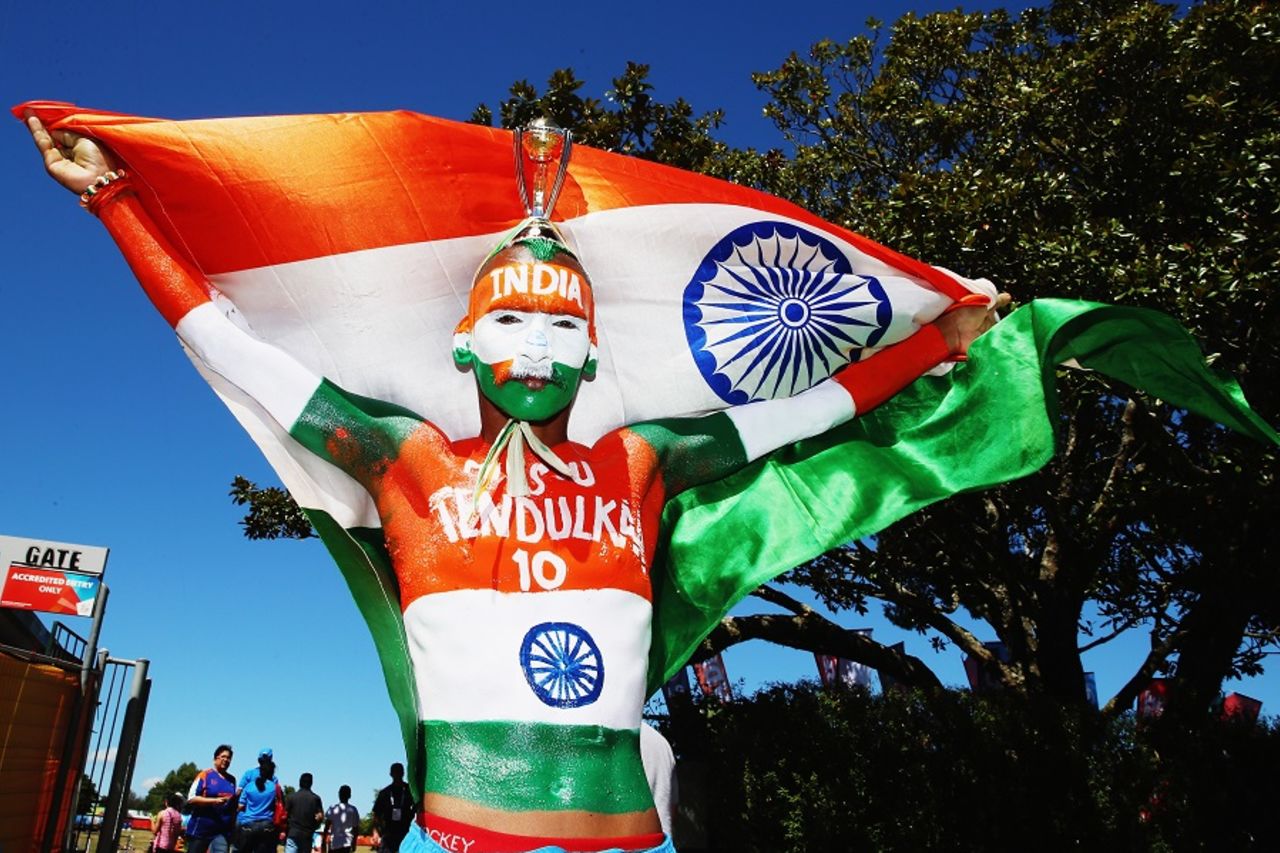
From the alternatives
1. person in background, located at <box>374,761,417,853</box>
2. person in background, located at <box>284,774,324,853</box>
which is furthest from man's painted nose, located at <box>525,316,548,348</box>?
person in background, located at <box>284,774,324,853</box>

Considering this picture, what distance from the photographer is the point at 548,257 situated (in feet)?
12.4

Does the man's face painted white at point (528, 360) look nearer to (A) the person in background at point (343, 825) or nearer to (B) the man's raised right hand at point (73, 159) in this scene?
(B) the man's raised right hand at point (73, 159)

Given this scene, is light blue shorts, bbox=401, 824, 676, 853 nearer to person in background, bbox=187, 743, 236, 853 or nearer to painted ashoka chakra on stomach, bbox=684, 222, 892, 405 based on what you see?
painted ashoka chakra on stomach, bbox=684, 222, 892, 405

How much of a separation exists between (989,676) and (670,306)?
27.4 feet

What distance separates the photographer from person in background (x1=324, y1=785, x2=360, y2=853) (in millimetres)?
9422

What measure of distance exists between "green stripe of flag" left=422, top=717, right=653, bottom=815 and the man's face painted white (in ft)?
3.21

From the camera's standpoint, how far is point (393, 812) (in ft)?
28.9

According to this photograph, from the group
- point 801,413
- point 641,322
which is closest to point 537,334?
point 641,322

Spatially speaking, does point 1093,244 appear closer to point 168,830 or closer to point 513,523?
point 513,523

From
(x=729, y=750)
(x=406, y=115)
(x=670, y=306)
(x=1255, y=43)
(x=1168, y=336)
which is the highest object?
(x=1255, y=43)

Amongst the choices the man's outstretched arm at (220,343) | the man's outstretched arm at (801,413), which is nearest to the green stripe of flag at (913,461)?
the man's outstretched arm at (801,413)

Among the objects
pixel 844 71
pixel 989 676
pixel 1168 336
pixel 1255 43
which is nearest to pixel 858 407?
Answer: pixel 1168 336

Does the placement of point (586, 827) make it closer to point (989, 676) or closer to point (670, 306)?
point (670, 306)

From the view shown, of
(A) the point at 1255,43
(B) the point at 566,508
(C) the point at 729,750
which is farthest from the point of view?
(C) the point at 729,750
